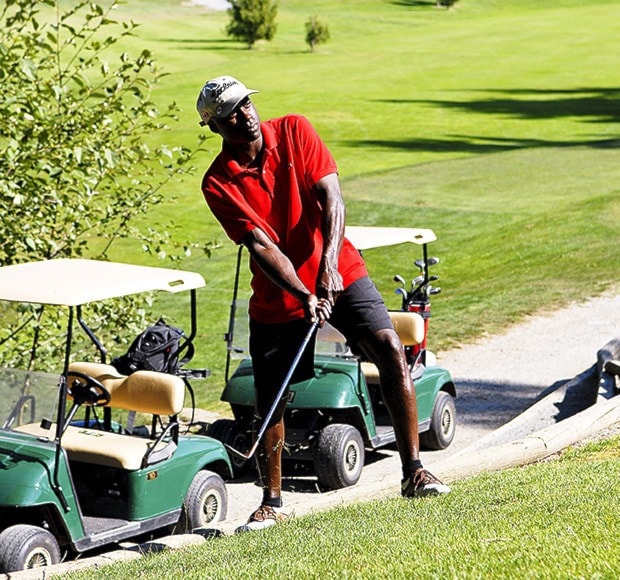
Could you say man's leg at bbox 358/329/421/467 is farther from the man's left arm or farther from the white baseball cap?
the white baseball cap

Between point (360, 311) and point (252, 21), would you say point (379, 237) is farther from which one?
point (252, 21)

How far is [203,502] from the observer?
23.4 feet

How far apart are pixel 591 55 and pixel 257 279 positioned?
4662cm

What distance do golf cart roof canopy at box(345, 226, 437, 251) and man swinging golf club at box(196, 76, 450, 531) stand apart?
3403 millimetres

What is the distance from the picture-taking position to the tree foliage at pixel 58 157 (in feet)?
28.7

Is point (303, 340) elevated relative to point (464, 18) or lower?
elevated

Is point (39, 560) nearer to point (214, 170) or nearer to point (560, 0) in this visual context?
point (214, 170)

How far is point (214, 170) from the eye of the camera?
5395 millimetres

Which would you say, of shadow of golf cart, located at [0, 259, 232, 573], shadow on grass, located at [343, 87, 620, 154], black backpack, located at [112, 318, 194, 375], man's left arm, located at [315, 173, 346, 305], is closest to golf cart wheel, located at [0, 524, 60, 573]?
shadow of golf cart, located at [0, 259, 232, 573]

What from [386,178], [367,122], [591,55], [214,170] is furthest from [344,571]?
[591,55]

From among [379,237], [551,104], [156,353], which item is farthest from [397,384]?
[551,104]

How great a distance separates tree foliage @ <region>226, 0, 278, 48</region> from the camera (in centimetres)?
5881

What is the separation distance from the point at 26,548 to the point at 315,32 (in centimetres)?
5293

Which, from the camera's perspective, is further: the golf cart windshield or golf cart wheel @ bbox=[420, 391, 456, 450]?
golf cart wheel @ bbox=[420, 391, 456, 450]
